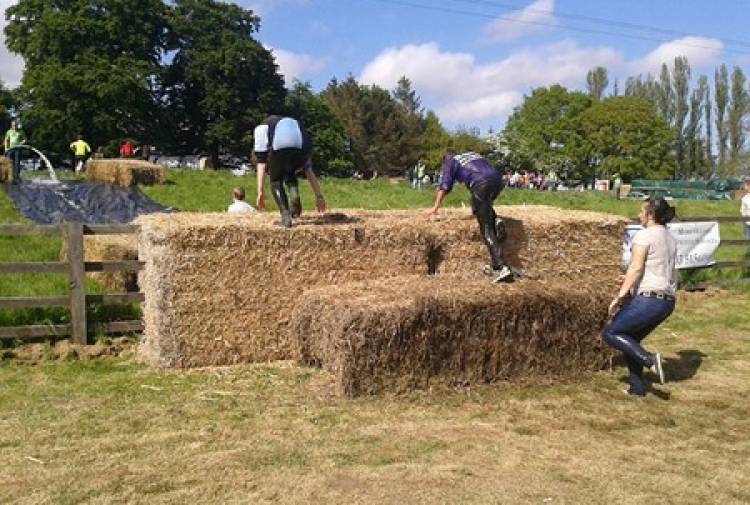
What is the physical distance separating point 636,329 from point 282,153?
161 inches

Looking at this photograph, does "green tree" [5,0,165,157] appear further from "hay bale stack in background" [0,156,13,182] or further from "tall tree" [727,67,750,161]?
"tall tree" [727,67,750,161]

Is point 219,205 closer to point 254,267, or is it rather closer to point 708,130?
point 254,267

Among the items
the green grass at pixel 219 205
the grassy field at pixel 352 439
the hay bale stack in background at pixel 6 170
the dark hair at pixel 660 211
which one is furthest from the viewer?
the hay bale stack in background at pixel 6 170

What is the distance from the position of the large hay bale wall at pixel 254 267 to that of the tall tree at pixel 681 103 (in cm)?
8972

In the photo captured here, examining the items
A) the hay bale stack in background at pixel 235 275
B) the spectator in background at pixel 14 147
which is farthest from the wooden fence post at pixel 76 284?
the spectator in background at pixel 14 147

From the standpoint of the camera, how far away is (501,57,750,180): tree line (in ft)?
263

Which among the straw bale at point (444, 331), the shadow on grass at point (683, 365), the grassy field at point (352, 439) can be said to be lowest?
the shadow on grass at point (683, 365)

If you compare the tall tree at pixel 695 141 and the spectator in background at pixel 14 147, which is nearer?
the spectator in background at pixel 14 147

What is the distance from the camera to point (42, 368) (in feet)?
26.4

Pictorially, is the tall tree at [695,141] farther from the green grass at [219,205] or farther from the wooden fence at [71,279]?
the wooden fence at [71,279]

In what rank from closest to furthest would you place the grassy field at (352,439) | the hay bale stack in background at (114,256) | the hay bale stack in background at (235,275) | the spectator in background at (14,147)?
the grassy field at (352,439), the hay bale stack in background at (235,275), the hay bale stack in background at (114,256), the spectator in background at (14,147)

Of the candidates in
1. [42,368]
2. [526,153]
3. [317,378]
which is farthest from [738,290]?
[526,153]

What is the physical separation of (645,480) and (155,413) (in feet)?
12.7

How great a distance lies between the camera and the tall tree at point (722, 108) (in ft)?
289
